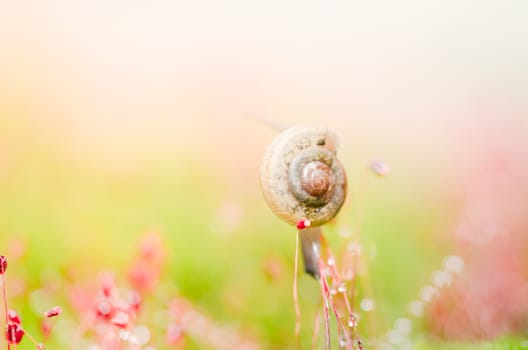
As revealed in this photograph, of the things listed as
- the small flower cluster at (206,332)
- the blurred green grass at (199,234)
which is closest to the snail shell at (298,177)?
the small flower cluster at (206,332)

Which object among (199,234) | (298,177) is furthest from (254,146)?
(298,177)

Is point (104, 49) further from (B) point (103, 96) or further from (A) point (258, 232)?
(A) point (258, 232)

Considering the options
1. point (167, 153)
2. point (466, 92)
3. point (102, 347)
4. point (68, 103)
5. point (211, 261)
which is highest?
point (466, 92)

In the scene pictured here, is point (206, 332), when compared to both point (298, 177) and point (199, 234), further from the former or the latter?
point (298, 177)

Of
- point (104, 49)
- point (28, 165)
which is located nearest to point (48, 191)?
point (28, 165)

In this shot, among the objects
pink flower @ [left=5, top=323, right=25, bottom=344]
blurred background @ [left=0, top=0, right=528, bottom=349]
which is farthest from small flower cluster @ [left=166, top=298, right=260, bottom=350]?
pink flower @ [left=5, top=323, right=25, bottom=344]

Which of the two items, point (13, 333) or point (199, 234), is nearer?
point (13, 333)

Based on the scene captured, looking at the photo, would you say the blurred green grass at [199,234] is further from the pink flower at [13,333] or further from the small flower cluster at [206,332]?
the pink flower at [13,333]
